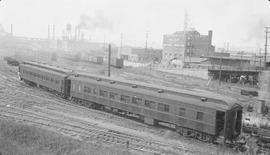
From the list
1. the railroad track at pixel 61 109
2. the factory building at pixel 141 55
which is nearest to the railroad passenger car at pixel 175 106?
the railroad track at pixel 61 109

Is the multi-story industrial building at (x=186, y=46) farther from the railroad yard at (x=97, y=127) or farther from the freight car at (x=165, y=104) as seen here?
the railroad yard at (x=97, y=127)

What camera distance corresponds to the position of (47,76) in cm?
3030

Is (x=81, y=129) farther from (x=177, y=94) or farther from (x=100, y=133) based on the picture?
(x=177, y=94)

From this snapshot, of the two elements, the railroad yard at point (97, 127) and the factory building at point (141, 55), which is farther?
the factory building at point (141, 55)

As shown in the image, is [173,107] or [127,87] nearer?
[173,107]

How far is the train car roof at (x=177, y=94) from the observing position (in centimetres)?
1623

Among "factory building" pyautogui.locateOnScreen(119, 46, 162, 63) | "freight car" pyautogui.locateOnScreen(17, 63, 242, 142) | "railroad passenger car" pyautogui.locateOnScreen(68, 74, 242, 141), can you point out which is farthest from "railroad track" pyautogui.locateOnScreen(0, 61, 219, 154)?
"factory building" pyautogui.locateOnScreen(119, 46, 162, 63)

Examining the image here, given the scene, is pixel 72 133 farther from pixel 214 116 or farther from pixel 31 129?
pixel 214 116

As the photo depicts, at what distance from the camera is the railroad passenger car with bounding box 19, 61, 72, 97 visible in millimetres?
27434

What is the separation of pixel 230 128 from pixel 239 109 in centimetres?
165

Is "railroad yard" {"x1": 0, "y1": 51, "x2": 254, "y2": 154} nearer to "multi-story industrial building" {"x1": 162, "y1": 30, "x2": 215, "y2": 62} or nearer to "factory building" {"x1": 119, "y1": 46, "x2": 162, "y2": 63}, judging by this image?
"multi-story industrial building" {"x1": 162, "y1": 30, "x2": 215, "y2": 62}

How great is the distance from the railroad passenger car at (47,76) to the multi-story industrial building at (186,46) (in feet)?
156

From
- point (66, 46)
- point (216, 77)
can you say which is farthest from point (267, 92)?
point (66, 46)

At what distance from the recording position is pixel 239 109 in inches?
665
